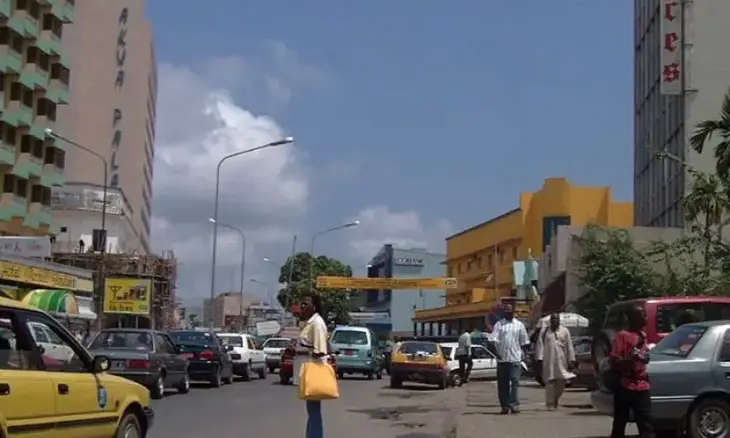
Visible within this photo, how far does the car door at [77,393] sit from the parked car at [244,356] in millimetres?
23278

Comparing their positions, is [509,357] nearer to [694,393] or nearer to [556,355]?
[556,355]

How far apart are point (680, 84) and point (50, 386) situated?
1594 inches

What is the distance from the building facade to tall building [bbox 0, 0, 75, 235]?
51.2m

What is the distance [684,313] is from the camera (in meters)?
16.5

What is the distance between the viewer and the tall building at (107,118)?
85.2 metres

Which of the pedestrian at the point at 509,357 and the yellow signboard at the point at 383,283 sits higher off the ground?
the yellow signboard at the point at 383,283

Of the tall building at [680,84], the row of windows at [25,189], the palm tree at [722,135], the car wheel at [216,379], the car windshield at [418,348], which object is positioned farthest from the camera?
the row of windows at [25,189]

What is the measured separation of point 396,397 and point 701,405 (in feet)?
45.8

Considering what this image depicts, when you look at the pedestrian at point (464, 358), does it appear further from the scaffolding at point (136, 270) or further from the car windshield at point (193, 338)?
the scaffolding at point (136, 270)

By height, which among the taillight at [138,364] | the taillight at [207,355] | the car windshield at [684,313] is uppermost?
the car windshield at [684,313]

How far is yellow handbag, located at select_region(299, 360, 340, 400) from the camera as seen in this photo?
1158 cm

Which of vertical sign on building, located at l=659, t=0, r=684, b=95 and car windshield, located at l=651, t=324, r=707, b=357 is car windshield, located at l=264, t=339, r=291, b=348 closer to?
vertical sign on building, located at l=659, t=0, r=684, b=95

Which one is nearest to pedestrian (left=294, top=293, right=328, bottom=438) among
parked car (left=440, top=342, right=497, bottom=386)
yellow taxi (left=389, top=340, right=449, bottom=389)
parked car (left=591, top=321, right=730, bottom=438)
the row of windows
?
parked car (left=591, top=321, right=730, bottom=438)

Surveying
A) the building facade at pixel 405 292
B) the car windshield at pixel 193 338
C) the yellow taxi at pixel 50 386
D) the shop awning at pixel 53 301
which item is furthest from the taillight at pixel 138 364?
the building facade at pixel 405 292
